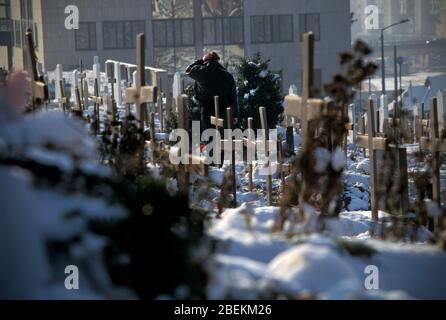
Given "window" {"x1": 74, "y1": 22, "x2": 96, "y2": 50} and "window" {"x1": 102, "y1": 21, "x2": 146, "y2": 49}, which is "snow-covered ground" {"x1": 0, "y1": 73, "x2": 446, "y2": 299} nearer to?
"window" {"x1": 102, "y1": 21, "x2": 146, "y2": 49}

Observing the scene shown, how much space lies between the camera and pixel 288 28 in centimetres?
6606

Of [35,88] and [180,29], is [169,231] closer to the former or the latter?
[35,88]

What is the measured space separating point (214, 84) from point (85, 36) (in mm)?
46630

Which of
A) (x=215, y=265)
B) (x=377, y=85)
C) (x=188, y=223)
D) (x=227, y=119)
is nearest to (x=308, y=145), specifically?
(x=188, y=223)

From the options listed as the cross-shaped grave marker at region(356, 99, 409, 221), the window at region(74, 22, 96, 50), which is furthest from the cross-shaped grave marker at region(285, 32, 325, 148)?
the window at region(74, 22, 96, 50)

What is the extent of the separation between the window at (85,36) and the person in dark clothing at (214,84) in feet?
151

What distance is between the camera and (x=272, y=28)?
65.8 m

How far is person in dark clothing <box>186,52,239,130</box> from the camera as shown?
1881 centimetres

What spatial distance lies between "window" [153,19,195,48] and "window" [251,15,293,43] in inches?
118

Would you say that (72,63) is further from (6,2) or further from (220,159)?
(220,159)

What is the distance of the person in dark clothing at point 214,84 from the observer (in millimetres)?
18812

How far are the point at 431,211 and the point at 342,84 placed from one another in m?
1.08
